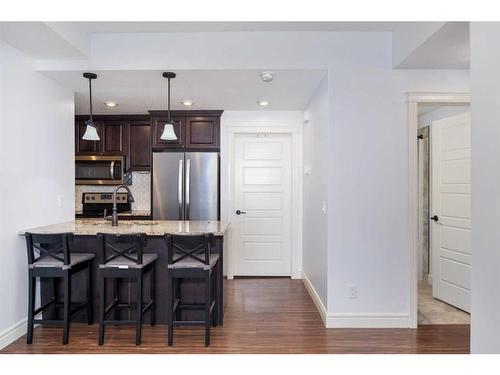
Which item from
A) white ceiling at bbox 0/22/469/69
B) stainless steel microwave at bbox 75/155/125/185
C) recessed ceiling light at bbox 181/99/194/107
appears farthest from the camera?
stainless steel microwave at bbox 75/155/125/185

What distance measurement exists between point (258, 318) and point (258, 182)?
84.4 inches

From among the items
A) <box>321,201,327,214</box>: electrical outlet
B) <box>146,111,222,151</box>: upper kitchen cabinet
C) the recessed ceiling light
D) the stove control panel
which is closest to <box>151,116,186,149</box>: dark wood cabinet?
<box>146,111,222,151</box>: upper kitchen cabinet

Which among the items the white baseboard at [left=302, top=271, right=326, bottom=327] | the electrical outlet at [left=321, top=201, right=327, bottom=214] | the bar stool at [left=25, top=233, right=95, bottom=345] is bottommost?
the white baseboard at [left=302, top=271, right=326, bottom=327]

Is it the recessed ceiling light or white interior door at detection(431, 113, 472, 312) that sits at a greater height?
the recessed ceiling light

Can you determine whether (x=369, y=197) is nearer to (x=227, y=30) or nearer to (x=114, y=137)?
(x=227, y=30)

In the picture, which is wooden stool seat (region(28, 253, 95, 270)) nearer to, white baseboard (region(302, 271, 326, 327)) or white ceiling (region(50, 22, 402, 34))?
white ceiling (region(50, 22, 402, 34))

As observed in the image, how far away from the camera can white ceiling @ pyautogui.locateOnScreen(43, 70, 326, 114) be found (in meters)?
3.25

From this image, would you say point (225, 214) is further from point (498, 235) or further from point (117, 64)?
point (498, 235)

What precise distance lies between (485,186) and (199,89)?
2.85m

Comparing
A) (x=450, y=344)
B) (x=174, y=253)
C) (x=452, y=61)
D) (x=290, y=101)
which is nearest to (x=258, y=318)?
(x=174, y=253)

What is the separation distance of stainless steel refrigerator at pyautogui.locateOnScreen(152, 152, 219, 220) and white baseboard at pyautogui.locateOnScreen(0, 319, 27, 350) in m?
2.05

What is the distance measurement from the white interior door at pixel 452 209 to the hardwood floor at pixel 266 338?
0.63m

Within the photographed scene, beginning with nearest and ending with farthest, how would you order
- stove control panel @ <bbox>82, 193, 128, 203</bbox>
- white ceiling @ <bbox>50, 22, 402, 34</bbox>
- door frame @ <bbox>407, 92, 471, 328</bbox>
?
white ceiling @ <bbox>50, 22, 402, 34</bbox>
door frame @ <bbox>407, 92, 471, 328</bbox>
stove control panel @ <bbox>82, 193, 128, 203</bbox>

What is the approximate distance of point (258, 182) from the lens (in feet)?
16.5
